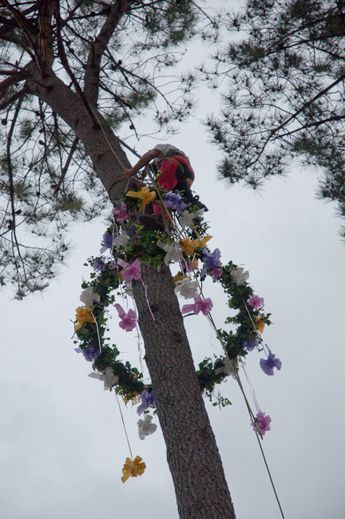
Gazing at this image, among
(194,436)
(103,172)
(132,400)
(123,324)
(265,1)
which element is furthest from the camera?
(265,1)

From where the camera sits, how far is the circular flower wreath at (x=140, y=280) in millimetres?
2555

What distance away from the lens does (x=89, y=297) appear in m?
2.86

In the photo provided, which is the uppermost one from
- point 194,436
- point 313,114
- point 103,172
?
point 313,114

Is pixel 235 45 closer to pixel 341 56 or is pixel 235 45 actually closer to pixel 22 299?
pixel 341 56

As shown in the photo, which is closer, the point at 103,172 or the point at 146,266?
the point at 146,266

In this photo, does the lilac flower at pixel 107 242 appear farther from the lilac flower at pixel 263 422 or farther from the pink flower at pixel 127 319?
→ the lilac flower at pixel 263 422

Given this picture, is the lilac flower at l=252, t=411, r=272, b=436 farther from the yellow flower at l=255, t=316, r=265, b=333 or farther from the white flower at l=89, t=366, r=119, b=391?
the white flower at l=89, t=366, r=119, b=391

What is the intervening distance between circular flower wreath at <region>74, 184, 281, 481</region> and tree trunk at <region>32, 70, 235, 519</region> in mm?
104

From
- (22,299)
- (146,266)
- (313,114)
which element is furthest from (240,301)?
(22,299)

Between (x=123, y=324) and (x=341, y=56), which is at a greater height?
(x=341, y=56)

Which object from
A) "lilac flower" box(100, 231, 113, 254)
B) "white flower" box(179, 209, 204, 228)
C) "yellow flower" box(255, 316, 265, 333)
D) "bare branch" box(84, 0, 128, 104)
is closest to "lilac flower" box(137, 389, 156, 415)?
"yellow flower" box(255, 316, 265, 333)

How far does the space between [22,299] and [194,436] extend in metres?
3.38

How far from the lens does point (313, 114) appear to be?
418 cm

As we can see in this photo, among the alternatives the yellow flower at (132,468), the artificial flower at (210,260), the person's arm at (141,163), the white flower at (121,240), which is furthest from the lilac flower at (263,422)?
the person's arm at (141,163)
